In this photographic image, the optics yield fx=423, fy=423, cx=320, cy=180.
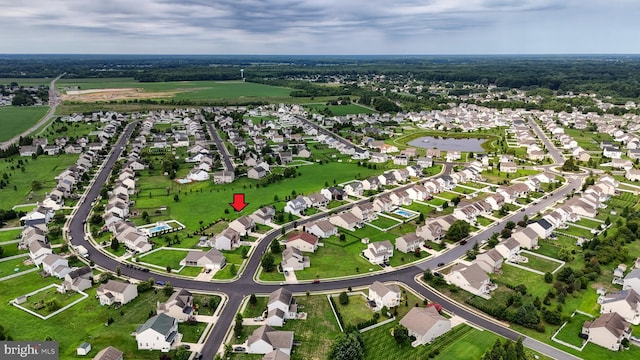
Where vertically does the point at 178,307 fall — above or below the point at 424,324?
above

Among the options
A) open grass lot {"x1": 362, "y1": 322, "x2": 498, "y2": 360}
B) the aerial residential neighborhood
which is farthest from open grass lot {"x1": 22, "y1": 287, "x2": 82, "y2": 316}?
open grass lot {"x1": 362, "y1": 322, "x2": 498, "y2": 360}

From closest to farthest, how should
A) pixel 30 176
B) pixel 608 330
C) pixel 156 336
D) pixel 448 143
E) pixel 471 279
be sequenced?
pixel 156 336 → pixel 608 330 → pixel 471 279 → pixel 30 176 → pixel 448 143

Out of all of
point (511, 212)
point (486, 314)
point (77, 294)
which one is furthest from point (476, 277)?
point (77, 294)

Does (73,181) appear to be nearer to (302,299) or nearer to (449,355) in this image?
(302,299)

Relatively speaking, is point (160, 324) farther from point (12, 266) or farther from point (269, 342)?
point (12, 266)

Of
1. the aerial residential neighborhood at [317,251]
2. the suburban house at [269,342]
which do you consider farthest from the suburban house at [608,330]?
the suburban house at [269,342]

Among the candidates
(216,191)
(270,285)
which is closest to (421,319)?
(270,285)

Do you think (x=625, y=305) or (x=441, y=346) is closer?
(x=441, y=346)
